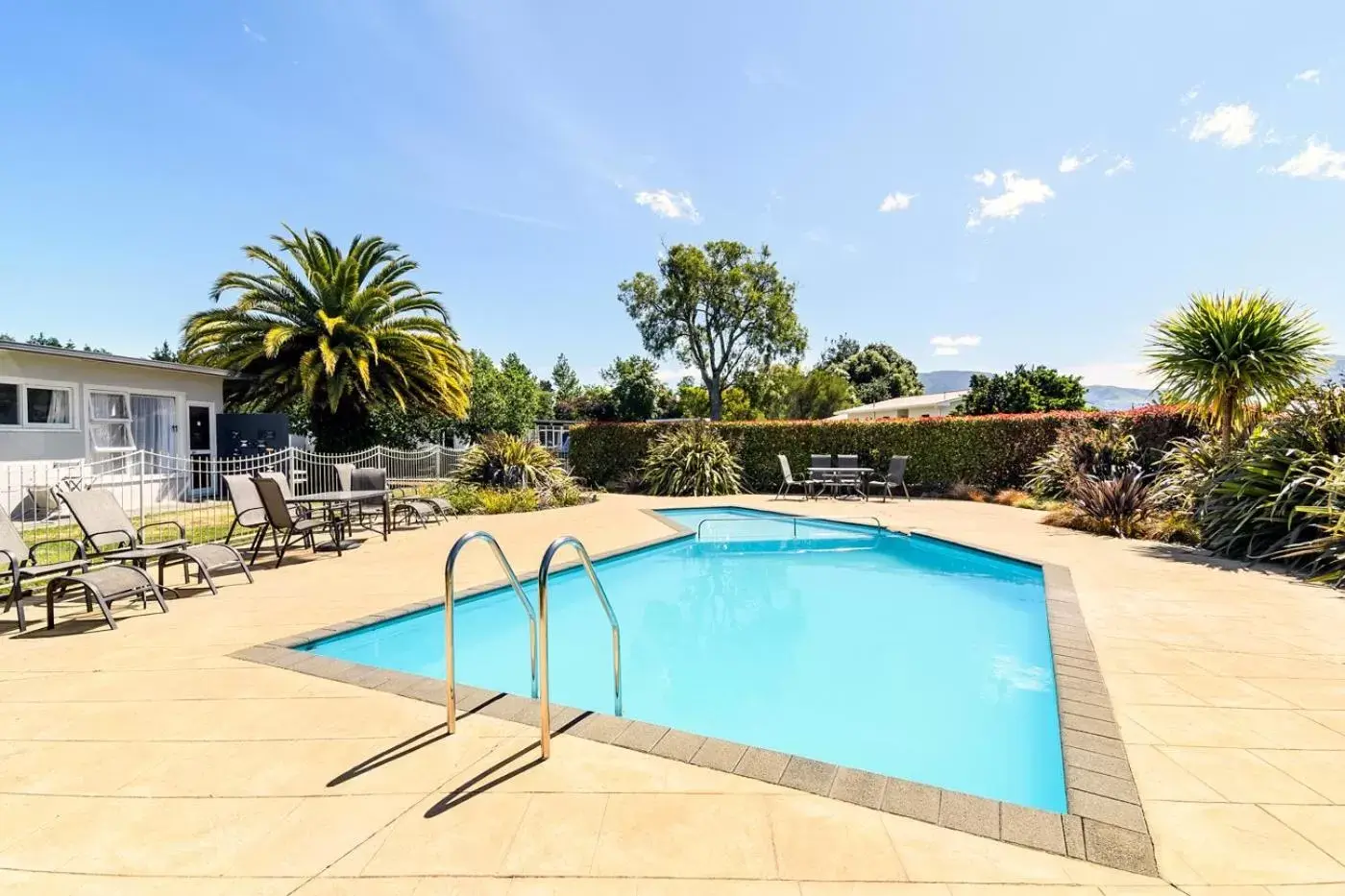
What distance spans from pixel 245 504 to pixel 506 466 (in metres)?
7.21

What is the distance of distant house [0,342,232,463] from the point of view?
40.7 ft

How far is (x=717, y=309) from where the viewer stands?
3097 cm

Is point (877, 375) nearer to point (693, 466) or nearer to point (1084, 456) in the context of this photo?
point (693, 466)

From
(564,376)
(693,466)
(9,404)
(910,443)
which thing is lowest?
(693,466)

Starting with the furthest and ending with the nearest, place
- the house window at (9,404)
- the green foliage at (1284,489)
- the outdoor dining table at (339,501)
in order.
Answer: the house window at (9,404) → the outdoor dining table at (339,501) → the green foliage at (1284,489)

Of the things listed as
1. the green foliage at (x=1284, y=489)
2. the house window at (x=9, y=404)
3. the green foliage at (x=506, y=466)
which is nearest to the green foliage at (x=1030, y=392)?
the green foliage at (x=1284, y=489)

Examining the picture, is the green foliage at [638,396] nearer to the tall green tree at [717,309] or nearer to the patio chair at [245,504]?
the tall green tree at [717,309]

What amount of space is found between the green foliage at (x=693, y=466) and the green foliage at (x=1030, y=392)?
19.4 metres

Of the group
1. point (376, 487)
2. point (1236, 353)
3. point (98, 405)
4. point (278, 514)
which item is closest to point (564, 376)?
point (98, 405)

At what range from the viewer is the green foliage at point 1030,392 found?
29969mm

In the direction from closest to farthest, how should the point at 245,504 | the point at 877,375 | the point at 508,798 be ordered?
the point at 508,798, the point at 245,504, the point at 877,375

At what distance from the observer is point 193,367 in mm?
15234

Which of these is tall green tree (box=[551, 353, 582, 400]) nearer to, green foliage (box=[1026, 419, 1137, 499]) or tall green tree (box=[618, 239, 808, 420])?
tall green tree (box=[618, 239, 808, 420])

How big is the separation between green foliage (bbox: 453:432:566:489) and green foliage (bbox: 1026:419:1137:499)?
11.4 metres
